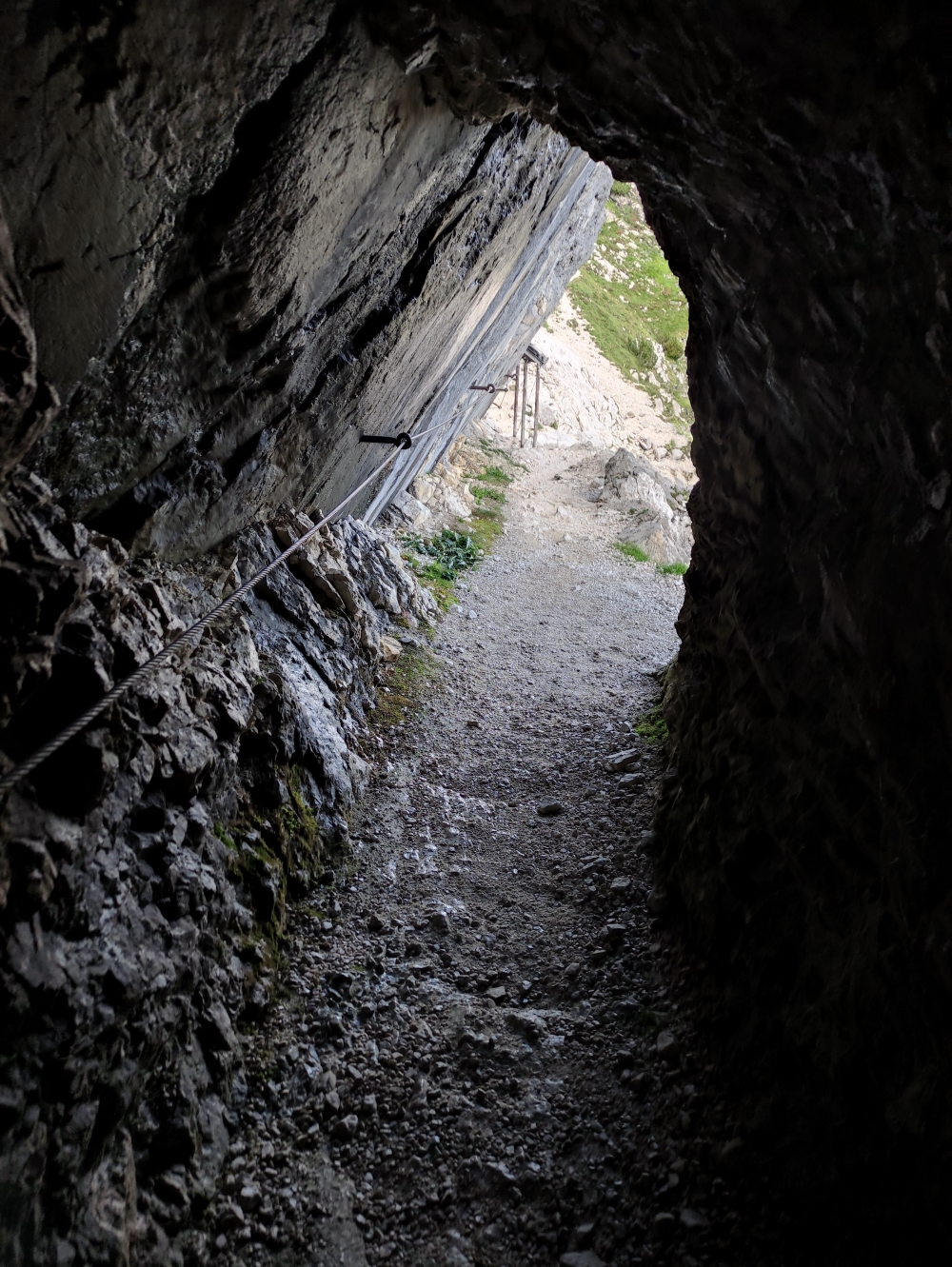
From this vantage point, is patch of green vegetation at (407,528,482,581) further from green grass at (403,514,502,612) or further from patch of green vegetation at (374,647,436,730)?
patch of green vegetation at (374,647,436,730)

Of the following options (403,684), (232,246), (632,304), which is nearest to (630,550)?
(403,684)

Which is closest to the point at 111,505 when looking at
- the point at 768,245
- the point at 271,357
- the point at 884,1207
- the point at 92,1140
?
the point at 271,357

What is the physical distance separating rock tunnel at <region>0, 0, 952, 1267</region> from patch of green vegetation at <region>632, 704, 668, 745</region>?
228 cm

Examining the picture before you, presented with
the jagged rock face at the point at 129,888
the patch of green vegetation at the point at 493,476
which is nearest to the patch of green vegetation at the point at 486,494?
the patch of green vegetation at the point at 493,476

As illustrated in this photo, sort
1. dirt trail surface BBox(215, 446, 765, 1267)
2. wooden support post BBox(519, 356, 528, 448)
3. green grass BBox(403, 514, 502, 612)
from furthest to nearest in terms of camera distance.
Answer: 1. wooden support post BBox(519, 356, 528, 448)
2. green grass BBox(403, 514, 502, 612)
3. dirt trail surface BBox(215, 446, 765, 1267)

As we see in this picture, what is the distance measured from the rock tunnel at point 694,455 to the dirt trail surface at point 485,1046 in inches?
18.0

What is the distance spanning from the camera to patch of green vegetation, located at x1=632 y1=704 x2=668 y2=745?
9500 millimetres

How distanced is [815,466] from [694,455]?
117 inches

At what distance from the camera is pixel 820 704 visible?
450 cm

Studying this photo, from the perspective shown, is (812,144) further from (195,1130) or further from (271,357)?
(195,1130)

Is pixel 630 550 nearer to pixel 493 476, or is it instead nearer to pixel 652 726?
pixel 493 476

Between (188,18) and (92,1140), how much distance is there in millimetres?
5888

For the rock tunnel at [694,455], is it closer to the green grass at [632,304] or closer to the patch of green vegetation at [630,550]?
the patch of green vegetation at [630,550]

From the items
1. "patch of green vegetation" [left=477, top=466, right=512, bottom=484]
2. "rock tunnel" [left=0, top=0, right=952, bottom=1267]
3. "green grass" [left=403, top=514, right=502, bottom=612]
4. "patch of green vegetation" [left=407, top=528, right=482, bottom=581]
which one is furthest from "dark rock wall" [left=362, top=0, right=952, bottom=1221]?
"patch of green vegetation" [left=477, top=466, right=512, bottom=484]
